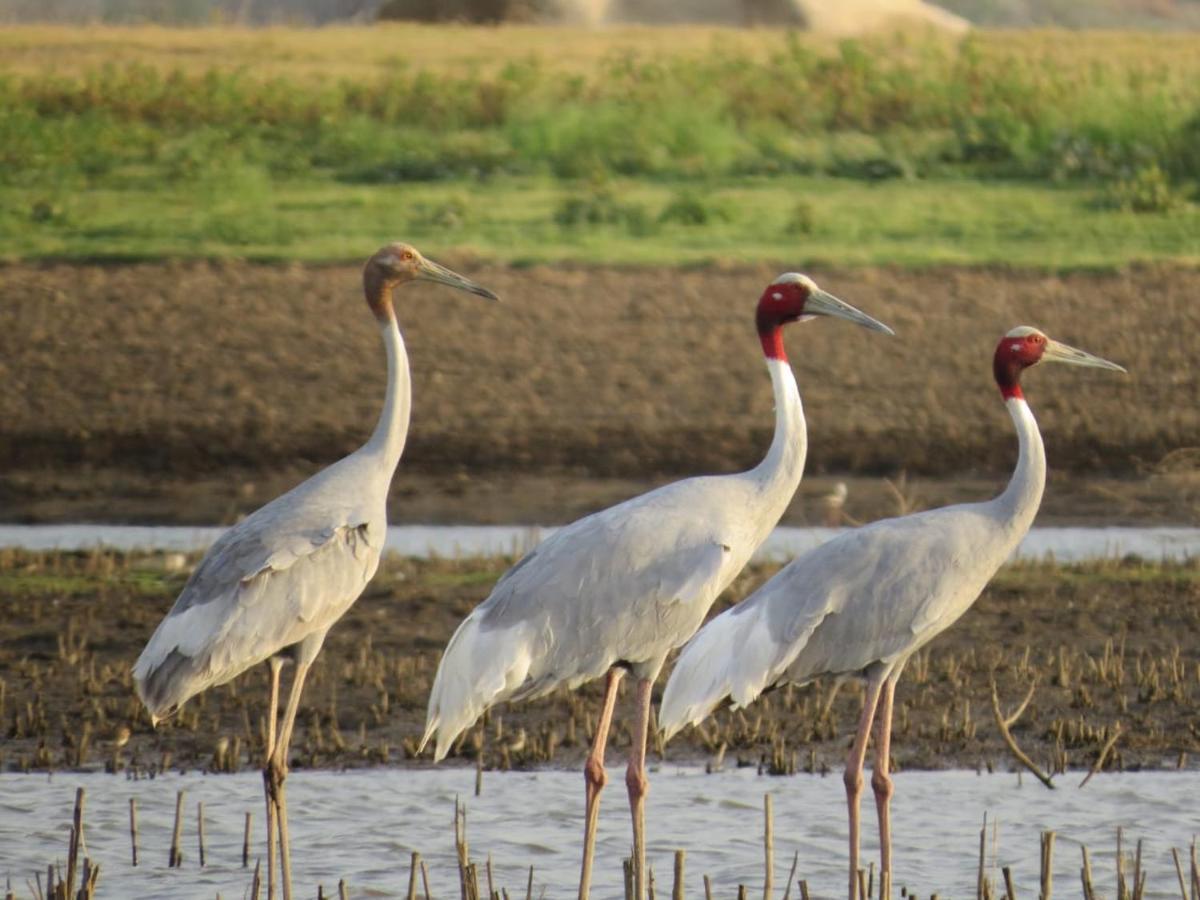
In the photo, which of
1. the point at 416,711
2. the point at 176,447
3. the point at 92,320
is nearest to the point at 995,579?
the point at 416,711

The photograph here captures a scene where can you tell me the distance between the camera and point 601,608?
6.40 metres

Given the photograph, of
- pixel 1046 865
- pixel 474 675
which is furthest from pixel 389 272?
pixel 1046 865

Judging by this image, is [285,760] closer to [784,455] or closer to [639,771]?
[639,771]

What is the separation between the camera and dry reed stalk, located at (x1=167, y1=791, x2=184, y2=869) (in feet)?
22.1

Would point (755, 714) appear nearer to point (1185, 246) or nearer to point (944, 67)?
point (1185, 246)

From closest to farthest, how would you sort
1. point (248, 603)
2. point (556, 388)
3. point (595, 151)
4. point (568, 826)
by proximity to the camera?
point (248, 603), point (568, 826), point (556, 388), point (595, 151)

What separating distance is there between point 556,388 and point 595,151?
6470 mm

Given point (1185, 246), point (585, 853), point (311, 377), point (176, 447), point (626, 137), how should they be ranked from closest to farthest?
point (585, 853) → point (176, 447) → point (311, 377) → point (1185, 246) → point (626, 137)

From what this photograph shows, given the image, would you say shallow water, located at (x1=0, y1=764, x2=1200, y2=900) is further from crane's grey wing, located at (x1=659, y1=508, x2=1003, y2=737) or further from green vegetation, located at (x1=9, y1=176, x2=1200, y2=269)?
green vegetation, located at (x1=9, y1=176, x2=1200, y2=269)

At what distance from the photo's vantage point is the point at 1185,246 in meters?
17.5

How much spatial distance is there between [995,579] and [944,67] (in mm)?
14804

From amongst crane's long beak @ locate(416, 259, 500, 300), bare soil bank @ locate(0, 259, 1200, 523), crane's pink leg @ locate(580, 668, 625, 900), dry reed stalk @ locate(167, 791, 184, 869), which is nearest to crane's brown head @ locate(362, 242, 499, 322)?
crane's long beak @ locate(416, 259, 500, 300)

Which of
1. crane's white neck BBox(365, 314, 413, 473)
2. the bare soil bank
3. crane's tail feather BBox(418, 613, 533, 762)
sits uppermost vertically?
the bare soil bank

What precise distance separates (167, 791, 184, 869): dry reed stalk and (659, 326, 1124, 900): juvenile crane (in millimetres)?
1283
